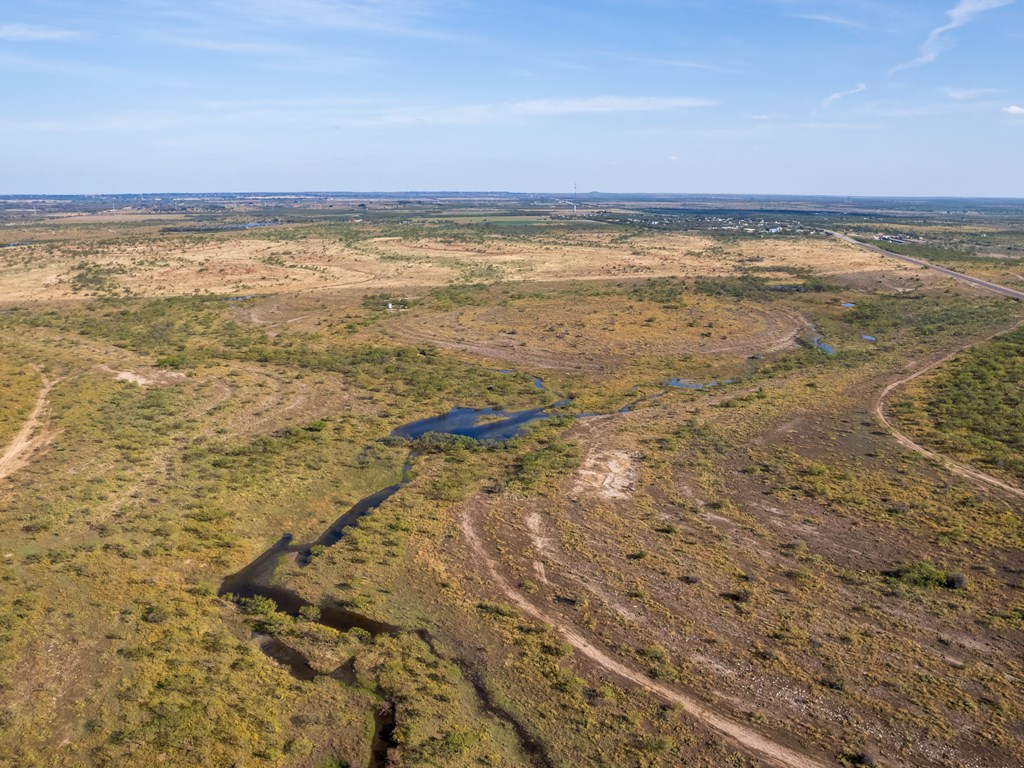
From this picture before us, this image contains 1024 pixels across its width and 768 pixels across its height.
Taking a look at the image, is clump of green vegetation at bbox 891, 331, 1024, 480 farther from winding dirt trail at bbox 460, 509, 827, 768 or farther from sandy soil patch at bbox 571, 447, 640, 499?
winding dirt trail at bbox 460, 509, 827, 768

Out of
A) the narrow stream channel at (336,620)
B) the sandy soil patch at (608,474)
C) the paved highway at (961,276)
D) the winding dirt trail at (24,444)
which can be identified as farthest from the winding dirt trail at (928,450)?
the winding dirt trail at (24,444)

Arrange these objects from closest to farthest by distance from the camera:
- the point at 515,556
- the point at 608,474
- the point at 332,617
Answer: the point at 332,617 < the point at 515,556 < the point at 608,474

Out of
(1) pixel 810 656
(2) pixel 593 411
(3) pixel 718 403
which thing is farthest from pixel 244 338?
(1) pixel 810 656

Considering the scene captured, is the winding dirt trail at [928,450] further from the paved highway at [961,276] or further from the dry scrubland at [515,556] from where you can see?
the paved highway at [961,276]

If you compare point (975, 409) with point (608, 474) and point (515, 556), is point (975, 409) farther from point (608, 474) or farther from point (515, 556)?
point (515, 556)

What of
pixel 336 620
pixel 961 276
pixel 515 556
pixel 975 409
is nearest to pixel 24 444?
pixel 336 620
